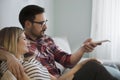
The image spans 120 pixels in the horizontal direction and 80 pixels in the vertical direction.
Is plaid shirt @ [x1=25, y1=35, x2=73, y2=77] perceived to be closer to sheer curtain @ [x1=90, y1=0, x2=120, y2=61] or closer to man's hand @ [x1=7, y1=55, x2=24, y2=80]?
man's hand @ [x1=7, y1=55, x2=24, y2=80]

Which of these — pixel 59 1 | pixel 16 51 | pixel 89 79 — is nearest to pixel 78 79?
pixel 89 79

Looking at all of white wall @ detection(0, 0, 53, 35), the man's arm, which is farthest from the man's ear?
the man's arm

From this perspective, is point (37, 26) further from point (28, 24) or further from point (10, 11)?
point (10, 11)

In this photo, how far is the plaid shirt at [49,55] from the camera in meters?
2.20

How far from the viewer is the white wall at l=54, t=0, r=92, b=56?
12.0ft

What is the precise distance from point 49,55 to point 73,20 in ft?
4.89

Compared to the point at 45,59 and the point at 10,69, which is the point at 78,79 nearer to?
the point at 45,59

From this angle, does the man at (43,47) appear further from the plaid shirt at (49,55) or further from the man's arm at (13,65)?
the man's arm at (13,65)

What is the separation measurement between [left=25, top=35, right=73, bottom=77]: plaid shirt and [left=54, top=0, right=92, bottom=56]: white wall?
1.30 meters

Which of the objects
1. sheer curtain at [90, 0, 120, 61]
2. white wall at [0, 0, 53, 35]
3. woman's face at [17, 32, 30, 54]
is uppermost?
white wall at [0, 0, 53, 35]

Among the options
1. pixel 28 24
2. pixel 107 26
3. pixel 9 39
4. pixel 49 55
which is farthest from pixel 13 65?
pixel 107 26

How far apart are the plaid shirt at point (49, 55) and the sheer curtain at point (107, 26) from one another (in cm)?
122

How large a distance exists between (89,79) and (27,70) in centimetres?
57

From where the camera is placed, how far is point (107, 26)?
3.48m
